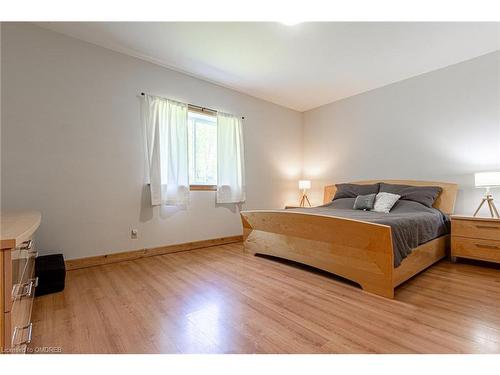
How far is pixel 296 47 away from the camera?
274 centimetres

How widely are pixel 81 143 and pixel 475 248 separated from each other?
443cm

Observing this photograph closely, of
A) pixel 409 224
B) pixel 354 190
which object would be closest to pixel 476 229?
pixel 409 224

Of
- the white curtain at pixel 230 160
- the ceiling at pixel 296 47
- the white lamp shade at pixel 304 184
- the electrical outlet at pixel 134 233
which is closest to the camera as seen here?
the ceiling at pixel 296 47

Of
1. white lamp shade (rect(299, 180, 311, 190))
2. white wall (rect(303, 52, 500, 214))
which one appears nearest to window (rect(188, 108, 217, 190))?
white lamp shade (rect(299, 180, 311, 190))

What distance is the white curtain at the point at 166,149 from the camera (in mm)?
3000

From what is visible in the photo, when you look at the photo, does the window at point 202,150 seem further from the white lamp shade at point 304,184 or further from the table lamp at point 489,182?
the table lamp at point 489,182

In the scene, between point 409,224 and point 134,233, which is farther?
point 134,233

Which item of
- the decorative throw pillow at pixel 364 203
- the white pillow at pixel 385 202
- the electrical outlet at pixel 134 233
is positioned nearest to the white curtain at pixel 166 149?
the electrical outlet at pixel 134 233

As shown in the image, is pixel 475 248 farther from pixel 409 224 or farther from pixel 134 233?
pixel 134 233

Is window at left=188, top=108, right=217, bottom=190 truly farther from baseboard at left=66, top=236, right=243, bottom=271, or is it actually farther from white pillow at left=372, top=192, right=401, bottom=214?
white pillow at left=372, top=192, right=401, bottom=214

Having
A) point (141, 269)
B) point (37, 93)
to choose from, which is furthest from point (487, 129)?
point (37, 93)

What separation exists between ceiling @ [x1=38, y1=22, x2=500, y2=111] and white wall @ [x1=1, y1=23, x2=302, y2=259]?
0.25m

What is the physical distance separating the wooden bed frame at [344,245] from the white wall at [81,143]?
47.0 inches
